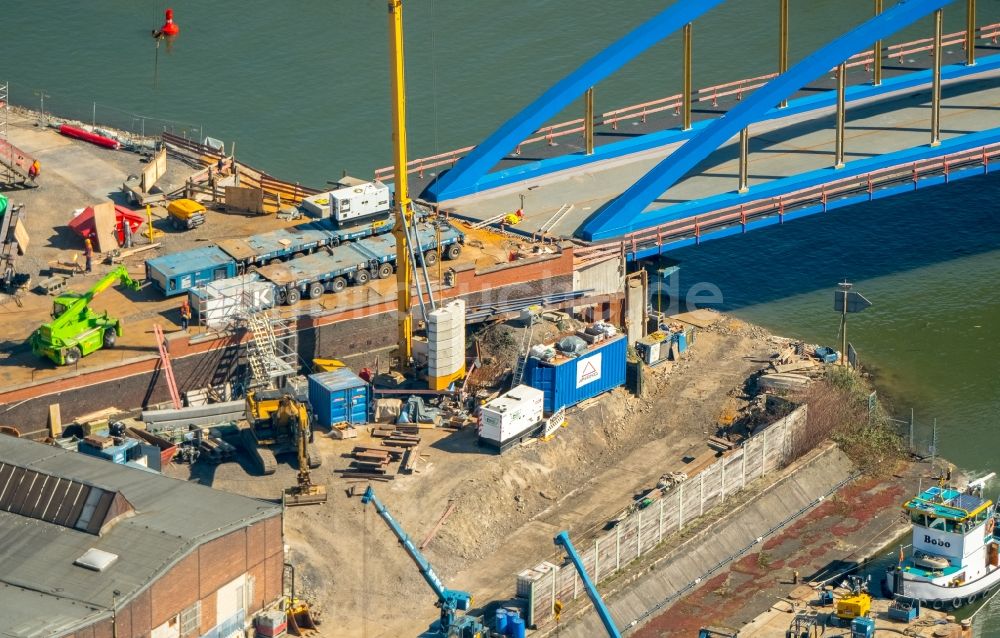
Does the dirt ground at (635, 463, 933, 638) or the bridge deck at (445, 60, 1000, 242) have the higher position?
the bridge deck at (445, 60, 1000, 242)

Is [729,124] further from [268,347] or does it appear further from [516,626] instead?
[516,626]

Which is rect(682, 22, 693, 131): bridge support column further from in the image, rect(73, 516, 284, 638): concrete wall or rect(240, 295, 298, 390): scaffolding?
rect(73, 516, 284, 638): concrete wall

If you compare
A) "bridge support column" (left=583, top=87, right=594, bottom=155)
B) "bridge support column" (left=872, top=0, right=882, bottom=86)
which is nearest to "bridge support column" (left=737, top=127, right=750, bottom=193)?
"bridge support column" (left=583, top=87, right=594, bottom=155)

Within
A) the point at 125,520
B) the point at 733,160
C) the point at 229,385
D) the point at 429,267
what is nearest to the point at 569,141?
the point at 733,160

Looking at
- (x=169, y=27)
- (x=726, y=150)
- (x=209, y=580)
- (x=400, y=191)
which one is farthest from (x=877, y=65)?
(x=209, y=580)

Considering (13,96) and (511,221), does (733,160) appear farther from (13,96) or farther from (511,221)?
(13,96)

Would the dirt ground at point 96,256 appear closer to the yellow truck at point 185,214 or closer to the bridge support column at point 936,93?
the yellow truck at point 185,214

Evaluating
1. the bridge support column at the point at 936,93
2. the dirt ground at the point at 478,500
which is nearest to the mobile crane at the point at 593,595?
the dirt ground at the point at 478,500

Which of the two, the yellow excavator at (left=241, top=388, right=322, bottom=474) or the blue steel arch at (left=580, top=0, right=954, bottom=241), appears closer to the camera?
the yellow excavator at (left=241, top=388, right=322, bottom=474)
